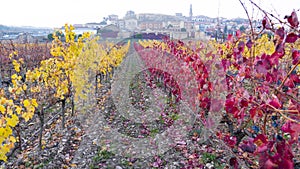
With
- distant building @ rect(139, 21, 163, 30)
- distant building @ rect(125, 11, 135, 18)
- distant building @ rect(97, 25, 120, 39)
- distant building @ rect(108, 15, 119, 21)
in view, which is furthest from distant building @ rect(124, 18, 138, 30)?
distant building @ rect(108, 15, 119, 21)

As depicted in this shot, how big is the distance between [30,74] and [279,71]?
351cm

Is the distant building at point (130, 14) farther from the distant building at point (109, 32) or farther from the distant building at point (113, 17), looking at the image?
the distant building at point (109, 32)

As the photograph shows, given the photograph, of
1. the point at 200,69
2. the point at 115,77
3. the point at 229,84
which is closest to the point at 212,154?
the point at 200,69

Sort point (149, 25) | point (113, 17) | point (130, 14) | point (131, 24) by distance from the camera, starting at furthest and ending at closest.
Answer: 1. point (130, 14)
2. point (113, 17)
3. point (131, 24)
4. point (149, 25)

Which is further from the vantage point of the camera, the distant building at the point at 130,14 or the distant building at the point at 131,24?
the distant building at the point at 130,14

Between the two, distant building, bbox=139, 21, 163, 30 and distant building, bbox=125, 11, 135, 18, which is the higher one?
distant building, bbox=125, 11, 135, 18

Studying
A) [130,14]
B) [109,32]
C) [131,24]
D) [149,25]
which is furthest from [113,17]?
[149,25]

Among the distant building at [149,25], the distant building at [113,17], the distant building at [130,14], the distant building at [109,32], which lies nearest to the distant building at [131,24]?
the distant building at [149,25]

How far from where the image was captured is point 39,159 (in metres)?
4.00

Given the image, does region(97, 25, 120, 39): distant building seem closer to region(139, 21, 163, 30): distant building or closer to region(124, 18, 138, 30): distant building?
region(124, 18, 138, 30): distant building

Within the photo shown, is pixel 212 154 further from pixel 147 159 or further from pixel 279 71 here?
pixel 279 71

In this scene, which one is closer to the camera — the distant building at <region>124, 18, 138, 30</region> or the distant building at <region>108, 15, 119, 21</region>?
the distant building at <region>124, 18, 138, 30</region>

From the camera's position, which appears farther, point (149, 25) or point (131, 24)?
point (131, 24)

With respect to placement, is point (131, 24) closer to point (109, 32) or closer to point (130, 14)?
point (109, 32)
